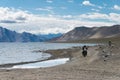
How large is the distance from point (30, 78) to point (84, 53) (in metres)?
36.1

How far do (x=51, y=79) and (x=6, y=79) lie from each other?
379cm

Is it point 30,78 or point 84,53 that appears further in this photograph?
point 84,53

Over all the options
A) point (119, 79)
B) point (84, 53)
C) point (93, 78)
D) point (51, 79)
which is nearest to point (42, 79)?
point (51, 79)

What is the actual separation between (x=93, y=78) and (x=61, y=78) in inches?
110

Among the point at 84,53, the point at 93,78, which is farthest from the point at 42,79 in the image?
the point at 84,53

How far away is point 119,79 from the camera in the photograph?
2625cm

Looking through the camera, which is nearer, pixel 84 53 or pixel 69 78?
pixel 69 78

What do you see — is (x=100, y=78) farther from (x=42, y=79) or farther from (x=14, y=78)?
(x=14, y=78)

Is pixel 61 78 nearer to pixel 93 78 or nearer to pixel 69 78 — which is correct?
pixel 69 78

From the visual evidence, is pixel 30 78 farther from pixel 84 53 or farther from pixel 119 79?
pixel 84 53

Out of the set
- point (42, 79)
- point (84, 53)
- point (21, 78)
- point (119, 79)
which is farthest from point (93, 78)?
point (84, 53)

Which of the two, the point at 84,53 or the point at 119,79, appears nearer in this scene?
the point at 119,79

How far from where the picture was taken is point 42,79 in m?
26.3

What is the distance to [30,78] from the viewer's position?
88.3 feet
